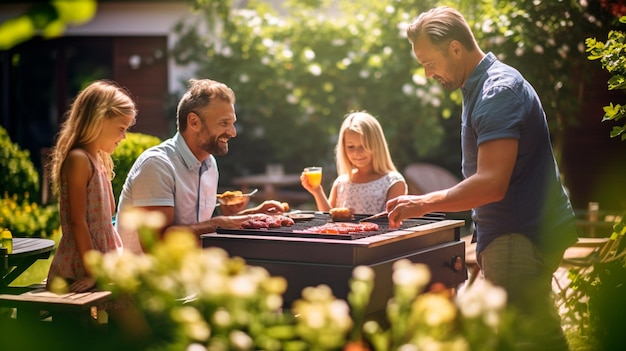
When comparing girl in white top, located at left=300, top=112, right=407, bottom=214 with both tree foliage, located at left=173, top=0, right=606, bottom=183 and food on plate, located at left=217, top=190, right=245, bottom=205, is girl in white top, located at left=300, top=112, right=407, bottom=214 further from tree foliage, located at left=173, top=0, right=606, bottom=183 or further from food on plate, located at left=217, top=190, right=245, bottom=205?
tree foliage, located at left=173, top=0, right=606, bottom=183

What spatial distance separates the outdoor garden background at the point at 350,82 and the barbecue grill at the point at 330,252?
2.77 metres

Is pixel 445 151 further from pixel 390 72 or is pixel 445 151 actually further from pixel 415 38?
pixel 415 38

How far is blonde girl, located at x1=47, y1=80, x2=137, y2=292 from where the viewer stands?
3.68 m

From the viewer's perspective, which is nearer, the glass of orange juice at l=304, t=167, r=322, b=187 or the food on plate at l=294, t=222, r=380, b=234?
the food on plate at l=294, t=222, r=380, b=234

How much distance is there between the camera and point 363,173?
532 cm

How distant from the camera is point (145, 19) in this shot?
14.5 metres

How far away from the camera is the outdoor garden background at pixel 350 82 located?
7512mm

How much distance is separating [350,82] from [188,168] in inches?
304

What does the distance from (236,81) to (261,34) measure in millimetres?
791

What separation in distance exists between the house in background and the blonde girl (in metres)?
9.91

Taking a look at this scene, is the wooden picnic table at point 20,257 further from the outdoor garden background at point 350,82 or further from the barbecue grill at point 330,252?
the barbecue grill at point 330,252

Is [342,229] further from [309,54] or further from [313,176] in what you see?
[309,54]

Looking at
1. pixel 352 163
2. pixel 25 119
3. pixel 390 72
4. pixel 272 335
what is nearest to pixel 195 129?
pixel 352 163

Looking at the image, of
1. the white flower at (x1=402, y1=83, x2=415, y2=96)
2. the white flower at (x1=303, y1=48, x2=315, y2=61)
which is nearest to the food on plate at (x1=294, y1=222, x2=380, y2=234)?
the white flower at (x1=402, y1=83, x2=415, y2=96)
